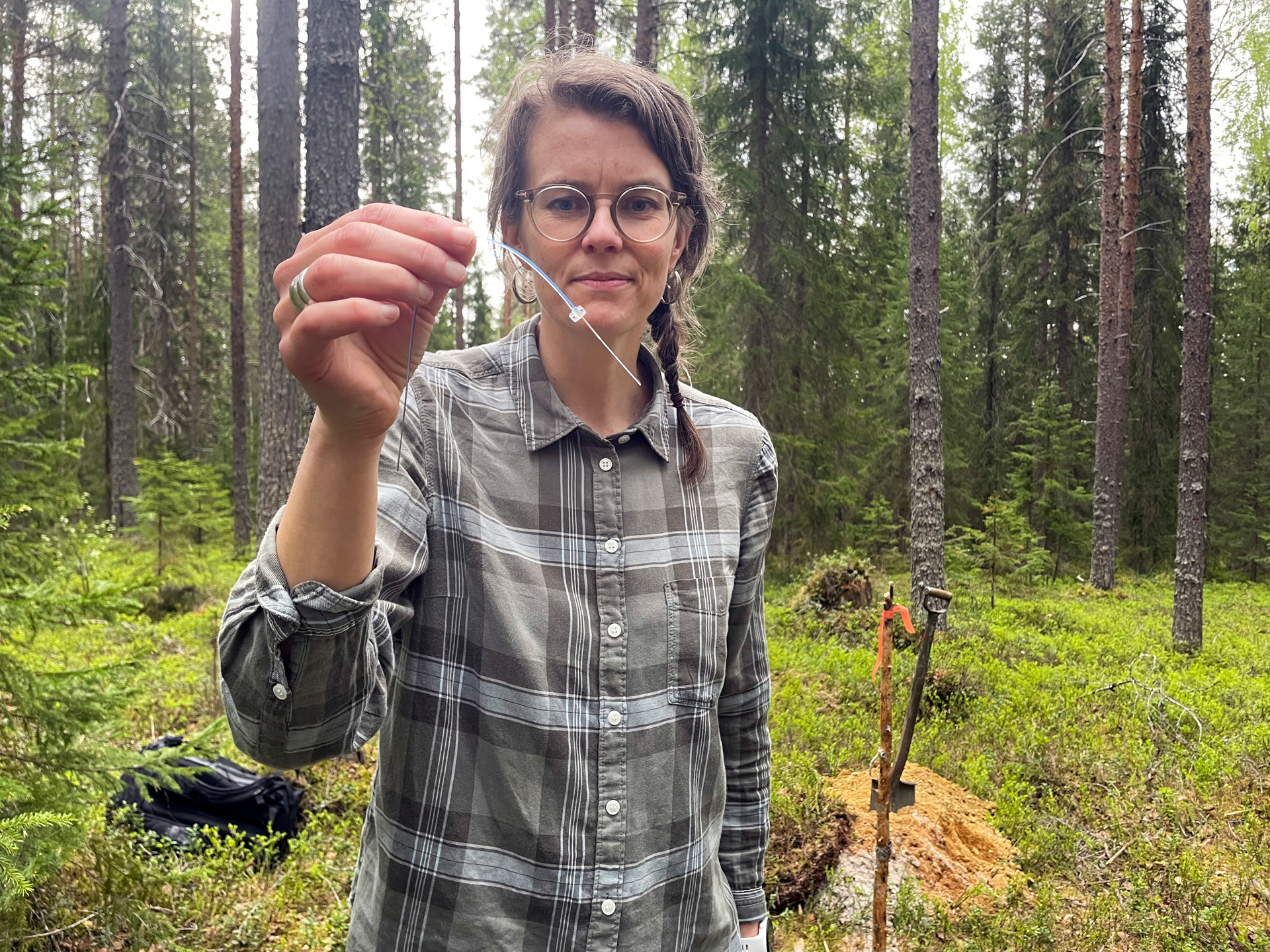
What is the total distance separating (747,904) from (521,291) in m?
1.41

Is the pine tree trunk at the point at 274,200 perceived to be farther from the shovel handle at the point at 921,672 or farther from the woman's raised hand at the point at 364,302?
the woman's raised hand at the point at 364,302

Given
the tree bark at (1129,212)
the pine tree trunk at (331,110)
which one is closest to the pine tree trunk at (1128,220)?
the tree bark at (1129,212)

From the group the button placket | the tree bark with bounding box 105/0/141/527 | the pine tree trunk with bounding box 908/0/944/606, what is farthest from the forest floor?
the tree bark with bounding box 105/0/141/527

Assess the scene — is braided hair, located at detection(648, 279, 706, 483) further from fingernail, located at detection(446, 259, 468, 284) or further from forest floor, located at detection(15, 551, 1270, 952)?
forest floor, located at detection(15, 551, 1270, 952)

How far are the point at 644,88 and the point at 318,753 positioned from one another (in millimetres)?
1181

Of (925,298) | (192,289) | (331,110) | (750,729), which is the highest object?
(192,289)

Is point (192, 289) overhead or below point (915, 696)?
overhead

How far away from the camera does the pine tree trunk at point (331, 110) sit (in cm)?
496

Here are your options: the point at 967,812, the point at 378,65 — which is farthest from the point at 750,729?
the point at 378,65

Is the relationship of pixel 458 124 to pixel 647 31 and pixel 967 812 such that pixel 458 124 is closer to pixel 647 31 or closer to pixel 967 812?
pixel 647 31

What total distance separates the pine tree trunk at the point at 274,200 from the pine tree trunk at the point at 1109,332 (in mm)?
12644

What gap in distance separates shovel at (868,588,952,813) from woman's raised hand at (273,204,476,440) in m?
2.21

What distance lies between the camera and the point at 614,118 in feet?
4.60

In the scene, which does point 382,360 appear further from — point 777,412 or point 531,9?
point 531,9
